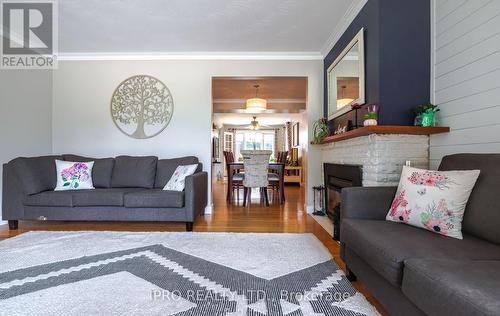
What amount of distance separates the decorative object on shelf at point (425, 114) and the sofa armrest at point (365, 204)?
→ 77 cm

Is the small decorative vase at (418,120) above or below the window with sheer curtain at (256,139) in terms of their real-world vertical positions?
below

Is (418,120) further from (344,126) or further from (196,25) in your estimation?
(196,25)

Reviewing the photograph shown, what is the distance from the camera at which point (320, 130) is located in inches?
148

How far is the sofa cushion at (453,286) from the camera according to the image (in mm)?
748

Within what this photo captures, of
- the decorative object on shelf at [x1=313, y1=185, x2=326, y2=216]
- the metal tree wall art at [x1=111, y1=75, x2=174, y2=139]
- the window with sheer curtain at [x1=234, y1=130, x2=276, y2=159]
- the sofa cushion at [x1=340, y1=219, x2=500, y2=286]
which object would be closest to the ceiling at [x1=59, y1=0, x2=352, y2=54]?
the metal tree wall art at [x1=111, y1=75, x2=174, y2=139]

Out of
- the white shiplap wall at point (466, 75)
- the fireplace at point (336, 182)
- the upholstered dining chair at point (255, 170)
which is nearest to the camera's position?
the white shiplap wall at point (466, 75)

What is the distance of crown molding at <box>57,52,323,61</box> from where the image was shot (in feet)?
12.8

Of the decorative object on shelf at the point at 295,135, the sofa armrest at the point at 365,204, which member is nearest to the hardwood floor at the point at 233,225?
the sofa armrest at the point at 365,204

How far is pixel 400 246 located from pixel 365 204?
0.57 meters

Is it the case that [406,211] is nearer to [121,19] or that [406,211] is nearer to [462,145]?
[462,145]

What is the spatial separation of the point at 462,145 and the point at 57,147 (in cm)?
502

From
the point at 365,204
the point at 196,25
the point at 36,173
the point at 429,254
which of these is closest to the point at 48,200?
the point at 36,173

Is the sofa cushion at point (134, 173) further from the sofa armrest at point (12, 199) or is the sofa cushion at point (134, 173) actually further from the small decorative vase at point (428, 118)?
the small decorative vase at point (428, 118)

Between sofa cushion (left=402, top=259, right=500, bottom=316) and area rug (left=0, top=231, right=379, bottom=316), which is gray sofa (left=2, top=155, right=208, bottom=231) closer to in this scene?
area rug (left=0, top=231, right=379, bottom=316)
